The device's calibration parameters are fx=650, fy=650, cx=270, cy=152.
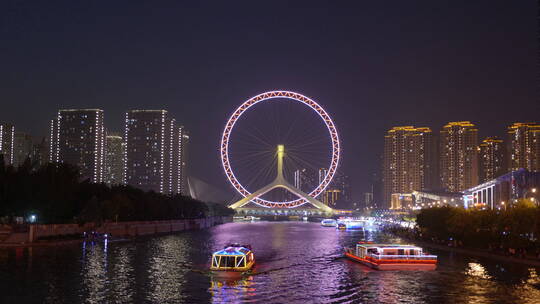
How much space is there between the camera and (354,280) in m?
35.2

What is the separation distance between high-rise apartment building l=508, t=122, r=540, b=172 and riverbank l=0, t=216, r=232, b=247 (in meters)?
107

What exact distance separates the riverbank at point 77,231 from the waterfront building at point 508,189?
42.3 meters

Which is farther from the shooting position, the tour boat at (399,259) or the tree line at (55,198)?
the tree line at (55,198)

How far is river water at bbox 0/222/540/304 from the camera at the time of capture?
93.5ft

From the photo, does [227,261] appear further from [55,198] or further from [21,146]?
[21,146]

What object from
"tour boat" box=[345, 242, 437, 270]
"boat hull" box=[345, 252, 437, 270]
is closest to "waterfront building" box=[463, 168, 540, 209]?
"tour boat" box=[345, 242, 437, 270]

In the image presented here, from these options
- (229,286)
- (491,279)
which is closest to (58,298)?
(229,286)

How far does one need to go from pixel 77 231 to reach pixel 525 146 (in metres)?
146

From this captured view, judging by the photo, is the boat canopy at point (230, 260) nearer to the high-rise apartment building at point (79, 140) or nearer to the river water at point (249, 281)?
the river water at point (249, 281)

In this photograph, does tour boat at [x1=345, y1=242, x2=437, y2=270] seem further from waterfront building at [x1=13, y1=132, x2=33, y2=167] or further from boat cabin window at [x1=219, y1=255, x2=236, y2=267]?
waterfront building at [x1=13, y1=132, x2=33, y2=167]

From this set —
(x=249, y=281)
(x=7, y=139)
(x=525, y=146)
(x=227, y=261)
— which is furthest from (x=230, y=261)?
(x=7, y=139)

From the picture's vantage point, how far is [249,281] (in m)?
33.6

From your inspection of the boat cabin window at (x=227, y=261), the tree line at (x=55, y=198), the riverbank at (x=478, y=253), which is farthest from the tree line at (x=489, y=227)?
the tree line at (x=55, y=198)

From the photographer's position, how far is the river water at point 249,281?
28.5 m
